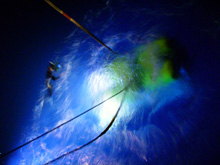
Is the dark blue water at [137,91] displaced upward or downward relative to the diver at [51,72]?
downward

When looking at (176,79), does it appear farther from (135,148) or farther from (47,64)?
(47,64)

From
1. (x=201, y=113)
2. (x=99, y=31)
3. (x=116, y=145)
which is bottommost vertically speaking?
(x=116, y=145)

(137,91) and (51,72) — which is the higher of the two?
(51,72)

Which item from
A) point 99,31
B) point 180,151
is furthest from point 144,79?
point 99,31

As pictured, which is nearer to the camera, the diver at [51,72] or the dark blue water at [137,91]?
the dark blue water at [137,91]

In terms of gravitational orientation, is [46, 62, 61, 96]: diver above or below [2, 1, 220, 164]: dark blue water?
above

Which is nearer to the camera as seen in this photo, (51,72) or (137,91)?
(137,91)

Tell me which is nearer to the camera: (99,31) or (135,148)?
(135,148)

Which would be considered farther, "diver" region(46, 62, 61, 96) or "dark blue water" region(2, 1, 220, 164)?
"diver" region(46, 62, 61, 96)
